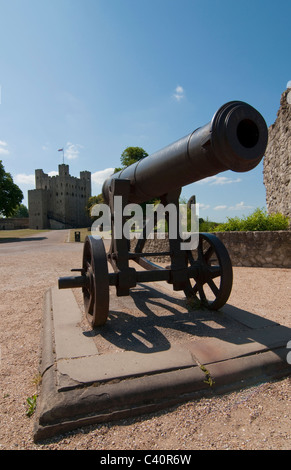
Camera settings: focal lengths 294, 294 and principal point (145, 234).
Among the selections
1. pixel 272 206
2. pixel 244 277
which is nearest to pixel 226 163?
Answer: pixel 244 277

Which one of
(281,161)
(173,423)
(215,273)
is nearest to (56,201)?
(281,161)

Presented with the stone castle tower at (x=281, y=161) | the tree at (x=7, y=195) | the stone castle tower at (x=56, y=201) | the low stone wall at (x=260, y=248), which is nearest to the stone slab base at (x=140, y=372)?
the low stone wall at (x=260, y=248)

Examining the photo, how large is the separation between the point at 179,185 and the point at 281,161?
8.53m

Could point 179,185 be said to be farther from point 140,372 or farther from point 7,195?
point 7,195

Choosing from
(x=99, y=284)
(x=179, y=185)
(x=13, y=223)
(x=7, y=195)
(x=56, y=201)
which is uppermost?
(x=56, y=201)

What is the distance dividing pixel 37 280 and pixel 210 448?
19.3ft

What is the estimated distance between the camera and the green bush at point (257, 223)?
860 centimetres

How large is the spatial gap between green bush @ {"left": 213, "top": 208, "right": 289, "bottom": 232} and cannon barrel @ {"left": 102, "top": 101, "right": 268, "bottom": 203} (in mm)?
6403

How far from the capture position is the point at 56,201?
214 feet

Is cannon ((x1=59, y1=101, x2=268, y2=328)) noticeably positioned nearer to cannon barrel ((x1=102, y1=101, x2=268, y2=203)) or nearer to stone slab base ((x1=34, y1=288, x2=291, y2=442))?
cannon barrel ((x1=102, y1=101, x2=268, y2=203))

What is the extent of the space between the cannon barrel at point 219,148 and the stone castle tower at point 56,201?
2471 inches

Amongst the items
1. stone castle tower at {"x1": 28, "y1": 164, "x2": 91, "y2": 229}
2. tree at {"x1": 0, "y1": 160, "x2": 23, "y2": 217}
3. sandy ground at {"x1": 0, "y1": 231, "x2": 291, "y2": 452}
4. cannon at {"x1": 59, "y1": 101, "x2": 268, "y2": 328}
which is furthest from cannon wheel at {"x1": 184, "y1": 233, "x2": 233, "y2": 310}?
stone castle tower at {"x1": 28, "y1": 164, "x2": 91, "y2": 229}

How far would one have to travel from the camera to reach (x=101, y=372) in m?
2.19

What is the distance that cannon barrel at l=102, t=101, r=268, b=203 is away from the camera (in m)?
2.08
